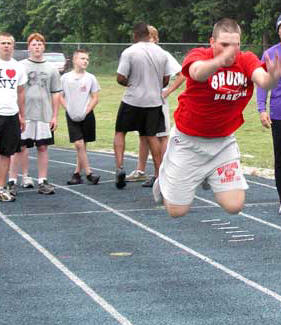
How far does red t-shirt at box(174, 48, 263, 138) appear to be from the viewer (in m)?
6.25

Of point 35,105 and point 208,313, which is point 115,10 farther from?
point 208,313

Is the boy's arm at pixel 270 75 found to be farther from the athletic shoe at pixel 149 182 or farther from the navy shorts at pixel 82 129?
the navy shorts at pixel 82 129

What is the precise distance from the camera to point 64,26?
70.6 metres

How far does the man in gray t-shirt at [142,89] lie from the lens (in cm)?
1047

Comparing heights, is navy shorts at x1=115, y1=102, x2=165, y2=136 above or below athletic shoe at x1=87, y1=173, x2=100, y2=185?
above

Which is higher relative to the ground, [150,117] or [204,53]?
[204,53]

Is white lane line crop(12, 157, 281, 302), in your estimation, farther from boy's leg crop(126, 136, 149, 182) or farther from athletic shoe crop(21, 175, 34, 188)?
boy's leg crop(126, 136, 149, 182)

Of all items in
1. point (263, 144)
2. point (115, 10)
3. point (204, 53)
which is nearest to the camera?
point (204, 53)

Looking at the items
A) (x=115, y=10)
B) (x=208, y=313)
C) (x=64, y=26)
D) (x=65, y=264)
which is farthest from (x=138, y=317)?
(x=64, y=26)

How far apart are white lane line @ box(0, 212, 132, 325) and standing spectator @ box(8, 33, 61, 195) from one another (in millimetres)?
1898

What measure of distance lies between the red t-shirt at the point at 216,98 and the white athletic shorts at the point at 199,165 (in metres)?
0.09

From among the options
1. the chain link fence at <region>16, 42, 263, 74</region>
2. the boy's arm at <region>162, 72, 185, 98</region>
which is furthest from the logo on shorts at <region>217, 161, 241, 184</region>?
the chain link fence at <region>16, 42, 263, 74</region>

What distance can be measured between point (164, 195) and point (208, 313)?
1.57 metres

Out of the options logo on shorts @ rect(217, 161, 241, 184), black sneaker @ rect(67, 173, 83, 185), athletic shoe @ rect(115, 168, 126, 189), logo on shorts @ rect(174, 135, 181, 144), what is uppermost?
logo on shorts @ rect(174, 135, 181, 144)
